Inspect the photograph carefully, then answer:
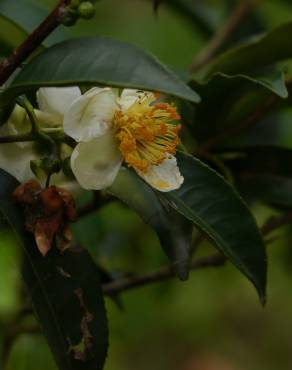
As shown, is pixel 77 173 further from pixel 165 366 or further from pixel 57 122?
pixel 165 366

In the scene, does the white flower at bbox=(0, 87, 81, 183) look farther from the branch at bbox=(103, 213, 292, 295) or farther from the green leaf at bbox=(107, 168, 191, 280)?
the branch at bbox=(103, 213, 292, 295)

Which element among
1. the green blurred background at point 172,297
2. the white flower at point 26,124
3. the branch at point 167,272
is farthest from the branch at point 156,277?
the white flower at point 26,124

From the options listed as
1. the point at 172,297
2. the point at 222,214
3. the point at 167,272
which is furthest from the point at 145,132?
the point at 172,297

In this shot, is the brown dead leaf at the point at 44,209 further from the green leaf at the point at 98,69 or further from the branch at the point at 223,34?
the branch at the point at 223,34

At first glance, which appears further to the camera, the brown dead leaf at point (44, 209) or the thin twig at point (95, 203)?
the thin twig at point (95, 203)

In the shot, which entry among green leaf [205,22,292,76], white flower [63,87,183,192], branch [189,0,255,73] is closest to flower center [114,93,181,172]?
white flower [63,87,183,192]

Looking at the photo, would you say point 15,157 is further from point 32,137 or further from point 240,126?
point 240,126

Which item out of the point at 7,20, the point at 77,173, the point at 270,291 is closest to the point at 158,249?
the point at 270,291
